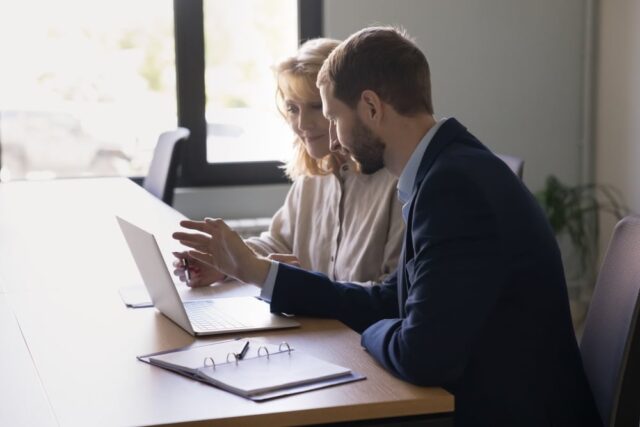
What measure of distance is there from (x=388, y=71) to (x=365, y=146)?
0.14 m

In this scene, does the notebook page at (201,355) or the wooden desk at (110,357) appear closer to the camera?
the wooden desk at (110,357)

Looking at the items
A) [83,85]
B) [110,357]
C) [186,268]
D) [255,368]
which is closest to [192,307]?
[186,268]

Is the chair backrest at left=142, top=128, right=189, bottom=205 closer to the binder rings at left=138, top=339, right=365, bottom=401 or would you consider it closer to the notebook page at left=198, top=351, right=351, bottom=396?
the binder rings at left=138, top=339, right=365, bottom=401

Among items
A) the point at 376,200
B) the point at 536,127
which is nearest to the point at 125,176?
the point at 536,127

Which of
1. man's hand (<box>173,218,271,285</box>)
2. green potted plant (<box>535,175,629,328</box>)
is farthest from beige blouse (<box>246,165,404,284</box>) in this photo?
green potted plant (<box>535,175,629,328</box>)

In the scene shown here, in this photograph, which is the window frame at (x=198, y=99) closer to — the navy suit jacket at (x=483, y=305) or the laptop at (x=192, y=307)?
the laptop at (x=192, y=307)

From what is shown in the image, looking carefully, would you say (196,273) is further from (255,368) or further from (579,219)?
(579,219)

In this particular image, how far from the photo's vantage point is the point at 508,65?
14.8ft

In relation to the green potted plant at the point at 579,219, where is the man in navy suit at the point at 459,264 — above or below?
above

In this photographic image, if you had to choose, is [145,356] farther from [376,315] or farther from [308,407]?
[376,315]

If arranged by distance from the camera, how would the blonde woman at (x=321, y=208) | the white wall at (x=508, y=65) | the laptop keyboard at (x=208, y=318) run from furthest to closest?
the white wall at (x=508, y=65) → the blonde woman at (x=321, y=208) → the laptop keyboard at (x=208, y=318)

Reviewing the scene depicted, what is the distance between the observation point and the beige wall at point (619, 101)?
13.9 feet

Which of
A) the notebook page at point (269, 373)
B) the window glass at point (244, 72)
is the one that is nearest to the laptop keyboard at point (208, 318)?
the notebook page at point (269, 373)

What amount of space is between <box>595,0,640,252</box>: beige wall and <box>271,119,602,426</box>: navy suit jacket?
8.86 ft
